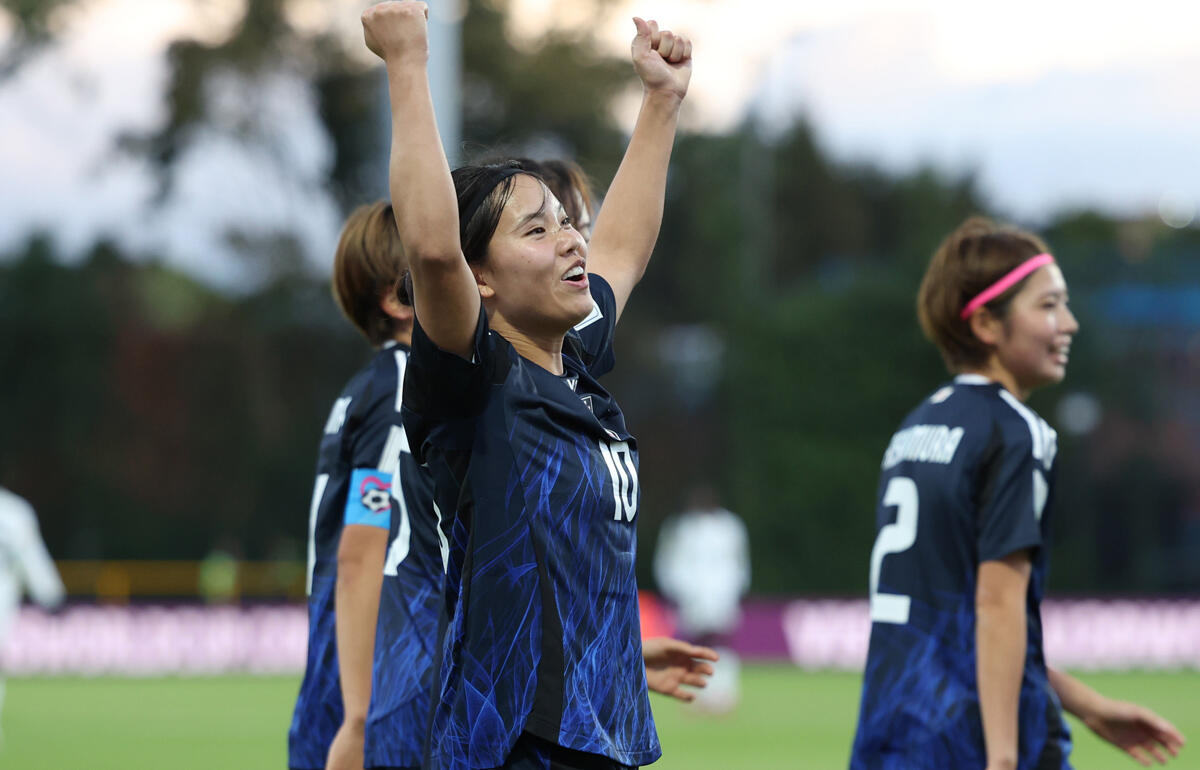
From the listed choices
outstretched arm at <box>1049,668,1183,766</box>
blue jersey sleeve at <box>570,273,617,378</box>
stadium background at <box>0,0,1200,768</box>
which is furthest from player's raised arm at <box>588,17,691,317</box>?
stadium background at <box>0,0,1200,768</box>

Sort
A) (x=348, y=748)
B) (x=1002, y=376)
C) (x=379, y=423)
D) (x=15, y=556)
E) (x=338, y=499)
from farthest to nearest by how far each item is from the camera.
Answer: (x=15, y=556) → (x=1002, y=376) → (x=338, y=499) → (x=379, y=423) → (x=348, y=748)

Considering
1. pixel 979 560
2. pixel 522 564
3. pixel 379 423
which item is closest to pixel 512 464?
pixel 522 564

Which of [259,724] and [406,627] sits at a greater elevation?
[406,627]

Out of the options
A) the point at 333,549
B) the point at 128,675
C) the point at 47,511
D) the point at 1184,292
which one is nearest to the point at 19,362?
the point at 47,511

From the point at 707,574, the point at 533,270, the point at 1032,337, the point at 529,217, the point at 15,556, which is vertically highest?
the point at 529,217

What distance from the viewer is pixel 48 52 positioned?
3189cm

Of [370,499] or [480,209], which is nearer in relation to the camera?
[480,209]

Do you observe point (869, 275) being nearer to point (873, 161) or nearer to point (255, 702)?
point (873, 161)

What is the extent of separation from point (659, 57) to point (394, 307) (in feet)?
3.13

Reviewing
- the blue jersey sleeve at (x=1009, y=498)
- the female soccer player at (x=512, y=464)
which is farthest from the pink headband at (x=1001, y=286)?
the female soccer player at (x=512, y=464)

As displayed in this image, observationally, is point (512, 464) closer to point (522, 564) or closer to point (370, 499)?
point (522, 564)

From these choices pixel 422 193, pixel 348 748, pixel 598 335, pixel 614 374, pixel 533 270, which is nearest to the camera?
pixel 422 193

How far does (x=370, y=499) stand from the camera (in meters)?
4.07

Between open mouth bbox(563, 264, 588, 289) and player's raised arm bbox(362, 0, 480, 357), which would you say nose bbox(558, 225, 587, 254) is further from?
player's raised arm bbox(362, 0, 480, 357)
